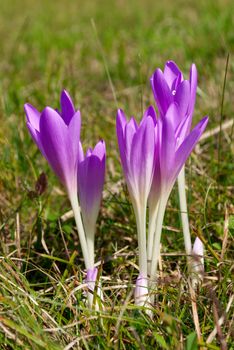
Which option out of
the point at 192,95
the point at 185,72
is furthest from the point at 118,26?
the point at 192,95

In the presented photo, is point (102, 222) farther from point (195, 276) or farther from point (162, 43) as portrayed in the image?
point (162, 43)

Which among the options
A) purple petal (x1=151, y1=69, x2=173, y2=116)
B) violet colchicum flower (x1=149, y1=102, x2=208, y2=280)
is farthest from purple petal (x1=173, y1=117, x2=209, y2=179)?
purple petal (x1=151, y1=69, x2=173, y2=116)

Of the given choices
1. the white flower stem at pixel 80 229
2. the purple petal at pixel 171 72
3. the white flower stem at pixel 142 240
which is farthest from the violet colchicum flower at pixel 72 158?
the purple petal at pixel 171 72

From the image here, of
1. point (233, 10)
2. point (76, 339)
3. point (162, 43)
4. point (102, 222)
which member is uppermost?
point (233, 10)

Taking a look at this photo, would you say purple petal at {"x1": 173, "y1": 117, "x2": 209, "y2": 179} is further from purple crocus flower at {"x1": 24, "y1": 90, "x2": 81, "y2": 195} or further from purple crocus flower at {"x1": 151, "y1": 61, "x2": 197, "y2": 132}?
purple crocus flower at {"x1": 24, "y1": 90, "x2": 81, "y2": 195}

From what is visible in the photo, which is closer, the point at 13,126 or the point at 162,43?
the point at 13,126

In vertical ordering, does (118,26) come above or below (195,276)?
above

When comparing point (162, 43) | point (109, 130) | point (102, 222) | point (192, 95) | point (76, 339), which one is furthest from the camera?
point (162, 43)
